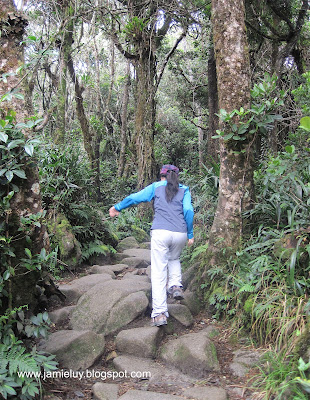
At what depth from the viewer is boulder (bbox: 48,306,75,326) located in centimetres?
429

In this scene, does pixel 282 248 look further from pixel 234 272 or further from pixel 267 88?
pixel 267 88

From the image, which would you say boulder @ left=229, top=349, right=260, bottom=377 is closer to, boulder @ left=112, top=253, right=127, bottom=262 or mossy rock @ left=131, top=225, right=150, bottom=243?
boulder @ left=112, top=253, right=127, bottom=262

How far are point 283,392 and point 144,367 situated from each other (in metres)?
1.42

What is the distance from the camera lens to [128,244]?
8.70 meters

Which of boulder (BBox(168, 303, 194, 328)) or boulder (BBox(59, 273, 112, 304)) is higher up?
boulder (BBox(59, 273, 112, 304))

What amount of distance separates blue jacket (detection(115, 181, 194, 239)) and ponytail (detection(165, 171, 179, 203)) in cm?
5

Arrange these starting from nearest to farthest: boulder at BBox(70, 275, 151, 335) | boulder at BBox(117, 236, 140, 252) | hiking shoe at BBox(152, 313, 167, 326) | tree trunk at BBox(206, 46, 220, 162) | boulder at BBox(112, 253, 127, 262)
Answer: hiking shoe at BBox(152, 313, 167, 326) → boulder at BBox(70, 275, 151, 335) → boulder at BBox(112, 253, 127, 262) → boulder at BBox(117, 236, 140, 252) → tree trunk at BBox(206, 46, 220, 162)

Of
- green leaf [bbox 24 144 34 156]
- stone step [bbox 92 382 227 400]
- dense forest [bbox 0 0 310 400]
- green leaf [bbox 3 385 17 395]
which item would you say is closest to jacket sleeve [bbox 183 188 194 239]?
dense forest [bbox 0 0 310 400]

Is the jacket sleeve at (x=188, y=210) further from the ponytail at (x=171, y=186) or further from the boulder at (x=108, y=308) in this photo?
the boulder at (x=108, y=308)

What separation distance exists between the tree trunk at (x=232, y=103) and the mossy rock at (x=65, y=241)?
2983 mm

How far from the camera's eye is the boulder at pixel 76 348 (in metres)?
3.37

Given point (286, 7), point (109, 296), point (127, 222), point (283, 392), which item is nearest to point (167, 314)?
point (109, 296)

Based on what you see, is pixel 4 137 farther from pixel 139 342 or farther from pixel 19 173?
pixel 139 342

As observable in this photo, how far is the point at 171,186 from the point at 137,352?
1.96m
